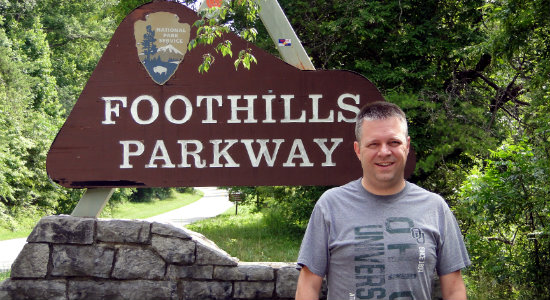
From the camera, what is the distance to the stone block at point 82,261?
5.70 meters

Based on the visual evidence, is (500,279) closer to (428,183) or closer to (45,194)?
(428,183)

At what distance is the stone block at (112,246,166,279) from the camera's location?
568 cm

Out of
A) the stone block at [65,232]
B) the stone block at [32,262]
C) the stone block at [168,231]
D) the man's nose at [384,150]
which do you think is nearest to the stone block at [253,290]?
the stone block at [168,231]

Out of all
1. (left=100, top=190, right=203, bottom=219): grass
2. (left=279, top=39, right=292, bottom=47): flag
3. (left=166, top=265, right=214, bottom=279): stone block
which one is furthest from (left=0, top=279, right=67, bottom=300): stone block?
(left=100, top=190, right=203, bottom=219): grass

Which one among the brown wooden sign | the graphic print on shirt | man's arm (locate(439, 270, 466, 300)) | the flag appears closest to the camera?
the graphic print on shirt

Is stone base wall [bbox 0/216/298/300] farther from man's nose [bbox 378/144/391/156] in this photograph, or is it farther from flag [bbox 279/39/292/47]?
man's nose [bbox 378/144/391/156]

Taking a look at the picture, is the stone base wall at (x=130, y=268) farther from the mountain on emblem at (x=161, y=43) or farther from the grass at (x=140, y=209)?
the grass at (x=140, y=209)

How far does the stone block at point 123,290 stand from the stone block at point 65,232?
16.5 inches

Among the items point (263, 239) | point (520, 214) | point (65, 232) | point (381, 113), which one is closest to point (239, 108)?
point (65, 232)

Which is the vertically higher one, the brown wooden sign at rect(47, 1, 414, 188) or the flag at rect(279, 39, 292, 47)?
the flag at rect(279, 39, 292, 47)

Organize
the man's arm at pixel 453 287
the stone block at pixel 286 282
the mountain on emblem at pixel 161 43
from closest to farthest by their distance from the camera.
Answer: the man's arm at pixel 453 287 < the stone block at pixel 286 282 < the mountain on emblem at pixel 161 43

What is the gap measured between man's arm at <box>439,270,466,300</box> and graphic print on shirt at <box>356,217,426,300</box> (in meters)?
0.19

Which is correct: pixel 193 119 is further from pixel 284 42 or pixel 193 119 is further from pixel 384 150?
pixel 384 150

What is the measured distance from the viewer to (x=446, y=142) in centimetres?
937
